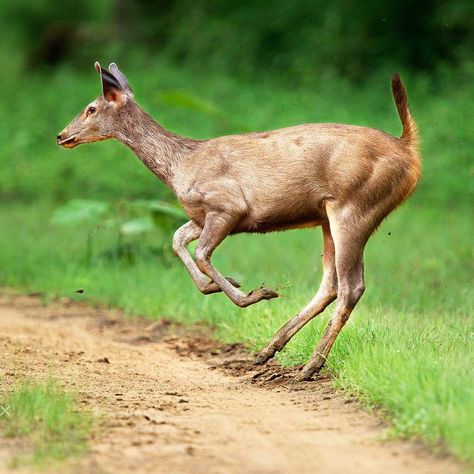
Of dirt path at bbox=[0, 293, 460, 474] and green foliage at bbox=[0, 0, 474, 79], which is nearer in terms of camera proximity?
dirt path at bbox=[0, 293, 460, 474]

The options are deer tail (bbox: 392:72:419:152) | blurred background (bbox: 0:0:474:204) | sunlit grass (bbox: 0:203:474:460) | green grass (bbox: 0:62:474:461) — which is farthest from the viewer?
blurred background (bbox: 0:0:474:204)

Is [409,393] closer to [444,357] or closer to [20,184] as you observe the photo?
[444,357]

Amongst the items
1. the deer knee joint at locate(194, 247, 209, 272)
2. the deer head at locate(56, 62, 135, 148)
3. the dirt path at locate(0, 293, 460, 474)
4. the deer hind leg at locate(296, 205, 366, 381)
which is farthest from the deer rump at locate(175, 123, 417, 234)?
the dirt path at locate(0, 293, 460, 474)

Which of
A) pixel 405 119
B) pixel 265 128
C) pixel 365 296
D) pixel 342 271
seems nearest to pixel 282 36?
pixel 265 128

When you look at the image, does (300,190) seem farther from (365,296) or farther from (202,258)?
(365,296)

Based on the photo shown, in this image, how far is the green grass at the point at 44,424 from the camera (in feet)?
17.8

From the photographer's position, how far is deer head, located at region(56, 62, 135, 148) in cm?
838

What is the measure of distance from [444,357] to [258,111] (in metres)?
13.5

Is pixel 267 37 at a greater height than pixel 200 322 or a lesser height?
greater

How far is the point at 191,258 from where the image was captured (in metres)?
8.01

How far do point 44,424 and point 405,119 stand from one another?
11.3ft

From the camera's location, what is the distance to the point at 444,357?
6738 mm

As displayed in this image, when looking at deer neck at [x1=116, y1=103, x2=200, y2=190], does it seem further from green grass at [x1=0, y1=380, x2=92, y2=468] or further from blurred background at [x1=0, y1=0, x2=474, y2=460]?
green grass at [x1=0, y1=380, x2=92, y2=468]

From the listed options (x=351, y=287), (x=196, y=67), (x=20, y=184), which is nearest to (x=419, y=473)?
(x=351, y=287)
